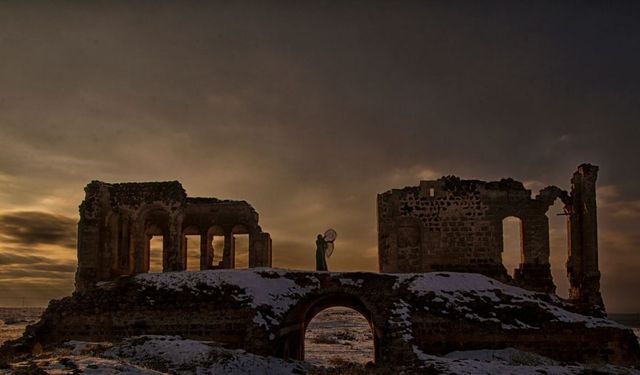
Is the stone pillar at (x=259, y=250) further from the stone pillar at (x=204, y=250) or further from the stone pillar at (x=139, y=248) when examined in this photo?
the stone pillar at (x=139, y=248)

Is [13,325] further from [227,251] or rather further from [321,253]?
[321,253]

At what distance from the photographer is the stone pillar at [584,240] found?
2508 cm

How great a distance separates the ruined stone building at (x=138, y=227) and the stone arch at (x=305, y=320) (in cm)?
614

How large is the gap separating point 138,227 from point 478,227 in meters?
14.6

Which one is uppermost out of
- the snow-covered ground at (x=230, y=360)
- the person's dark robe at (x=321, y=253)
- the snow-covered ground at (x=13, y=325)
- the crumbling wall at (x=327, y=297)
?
the person's dark robe at (x=321, y=253)

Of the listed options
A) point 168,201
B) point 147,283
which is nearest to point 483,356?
point 147,283

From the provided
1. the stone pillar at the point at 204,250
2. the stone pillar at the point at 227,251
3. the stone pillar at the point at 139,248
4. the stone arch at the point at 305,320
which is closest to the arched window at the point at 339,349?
the stone arch at the point at 305,320

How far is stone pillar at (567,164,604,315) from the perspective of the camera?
82.3 ft

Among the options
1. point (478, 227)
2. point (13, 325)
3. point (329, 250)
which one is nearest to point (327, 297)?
point (329, 250)

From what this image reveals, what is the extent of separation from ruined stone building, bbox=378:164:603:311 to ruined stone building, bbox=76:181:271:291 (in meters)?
6.32

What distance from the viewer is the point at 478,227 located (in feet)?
87.2

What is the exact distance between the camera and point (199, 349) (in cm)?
1670

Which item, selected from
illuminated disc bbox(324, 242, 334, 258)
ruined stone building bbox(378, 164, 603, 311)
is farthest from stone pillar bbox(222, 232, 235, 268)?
ruined stone building bbox(378, 164, 603, 311)

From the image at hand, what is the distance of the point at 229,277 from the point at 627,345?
1263 cm
